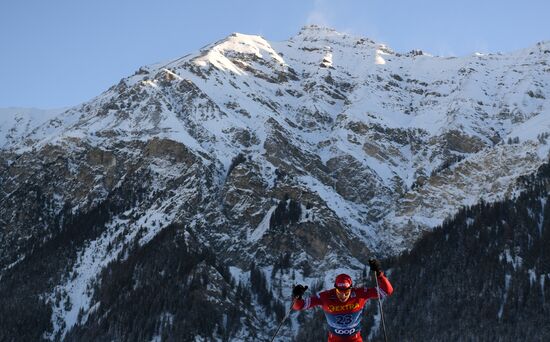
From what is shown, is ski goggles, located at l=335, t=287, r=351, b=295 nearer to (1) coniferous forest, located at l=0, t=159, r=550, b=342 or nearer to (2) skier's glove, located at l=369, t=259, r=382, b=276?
(2) skier's glove, located at l=369, t=259, r=382, b=276

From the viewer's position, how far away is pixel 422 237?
199750 mm

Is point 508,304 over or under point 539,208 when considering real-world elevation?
under

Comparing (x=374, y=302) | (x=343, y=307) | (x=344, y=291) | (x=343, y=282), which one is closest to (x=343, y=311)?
(x=343, y=307)

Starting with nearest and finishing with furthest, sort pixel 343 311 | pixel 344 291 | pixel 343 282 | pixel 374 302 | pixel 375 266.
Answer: pixel 375 266 < pixel 343 282 < pixel 344 291 < pixel 343 311 < pixel 374 302

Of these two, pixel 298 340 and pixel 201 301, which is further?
pixel 201 301

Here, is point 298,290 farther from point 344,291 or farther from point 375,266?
point 375,266

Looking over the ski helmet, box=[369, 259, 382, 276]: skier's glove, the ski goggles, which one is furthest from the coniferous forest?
box=[369, 259, 382, 276]: skier's glove

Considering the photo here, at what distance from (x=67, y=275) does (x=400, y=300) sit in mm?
81098

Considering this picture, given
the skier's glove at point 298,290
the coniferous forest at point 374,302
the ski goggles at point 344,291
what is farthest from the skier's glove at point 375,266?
the coniferous forest at point 374,302

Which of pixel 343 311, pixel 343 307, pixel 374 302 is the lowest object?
pixel 343 311

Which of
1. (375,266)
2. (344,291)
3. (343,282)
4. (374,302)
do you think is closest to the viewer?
(375,266)

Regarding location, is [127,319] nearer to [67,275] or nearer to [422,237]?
[67,275]

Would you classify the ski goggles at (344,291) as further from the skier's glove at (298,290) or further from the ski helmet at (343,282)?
the skier's glove at (298,290)

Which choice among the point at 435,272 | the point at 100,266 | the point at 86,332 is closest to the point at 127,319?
the point at 86,332
